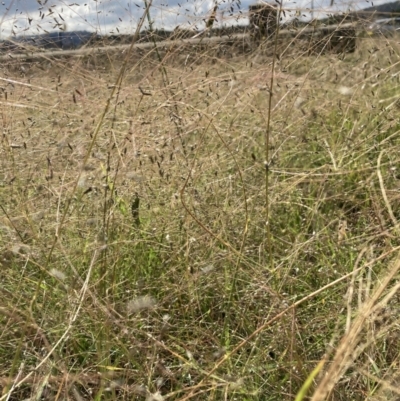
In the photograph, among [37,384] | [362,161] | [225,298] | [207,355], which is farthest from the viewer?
[362,161]

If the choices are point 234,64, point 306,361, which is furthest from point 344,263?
point 234,64

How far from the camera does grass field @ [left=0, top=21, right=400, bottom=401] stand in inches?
45.0

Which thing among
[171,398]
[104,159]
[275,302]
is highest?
[104,159]

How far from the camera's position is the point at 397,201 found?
5.60 ft

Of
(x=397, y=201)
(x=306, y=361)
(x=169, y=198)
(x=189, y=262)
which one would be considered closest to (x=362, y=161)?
(x=397, y=201)

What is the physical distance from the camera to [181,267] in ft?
4.79

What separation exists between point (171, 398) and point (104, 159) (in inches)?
26.9

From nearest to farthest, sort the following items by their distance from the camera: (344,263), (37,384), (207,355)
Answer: (37,384)
(207,355)
(344,263)

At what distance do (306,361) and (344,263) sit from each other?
42 centimetres

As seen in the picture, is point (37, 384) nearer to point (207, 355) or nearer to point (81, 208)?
point (207, 355)

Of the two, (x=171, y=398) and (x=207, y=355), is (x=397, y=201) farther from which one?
(x=171, y=398)

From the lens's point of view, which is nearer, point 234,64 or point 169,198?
point 169,198

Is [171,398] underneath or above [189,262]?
underneath

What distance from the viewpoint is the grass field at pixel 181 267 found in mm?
1143
